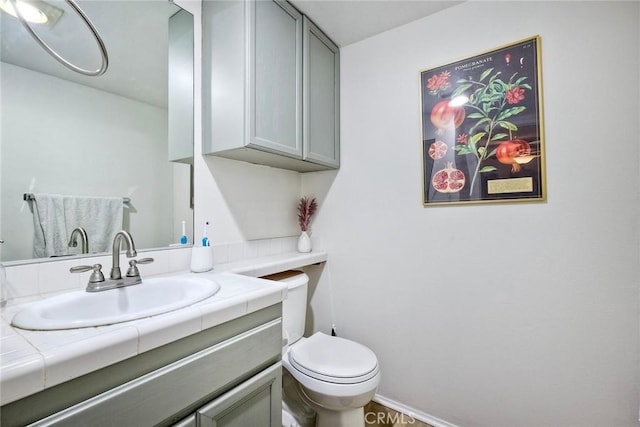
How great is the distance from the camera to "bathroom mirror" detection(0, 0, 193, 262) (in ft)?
3.00

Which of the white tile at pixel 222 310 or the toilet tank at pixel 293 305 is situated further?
the toilet tank at pixel 293 305

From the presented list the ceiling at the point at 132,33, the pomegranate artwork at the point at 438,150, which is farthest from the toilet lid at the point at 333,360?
the ceiling at the point at 132,33

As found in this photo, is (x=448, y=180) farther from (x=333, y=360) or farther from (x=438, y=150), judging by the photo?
(x=333, y=360)

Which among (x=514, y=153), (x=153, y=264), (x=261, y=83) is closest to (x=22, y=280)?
(x=153, y=264)

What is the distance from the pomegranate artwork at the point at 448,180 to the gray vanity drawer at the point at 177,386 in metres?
1.10

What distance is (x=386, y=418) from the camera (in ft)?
5.08

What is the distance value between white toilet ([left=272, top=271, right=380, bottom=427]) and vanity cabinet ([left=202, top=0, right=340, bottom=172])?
76 cm

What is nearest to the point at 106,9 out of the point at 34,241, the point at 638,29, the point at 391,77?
the point at 34,241

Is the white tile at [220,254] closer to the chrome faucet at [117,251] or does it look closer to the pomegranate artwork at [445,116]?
the chrome faucet at [117,251]

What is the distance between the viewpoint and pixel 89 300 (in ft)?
2.92

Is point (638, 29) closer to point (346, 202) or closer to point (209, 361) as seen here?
point (346, 202)

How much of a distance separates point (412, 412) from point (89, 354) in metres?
→ 1.64

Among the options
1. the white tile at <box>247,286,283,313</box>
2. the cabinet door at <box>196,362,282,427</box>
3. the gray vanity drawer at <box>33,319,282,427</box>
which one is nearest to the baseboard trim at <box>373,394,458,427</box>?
the cabinet door at <box>196,362,282,427</box>

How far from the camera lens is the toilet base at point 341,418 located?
4.05ft
